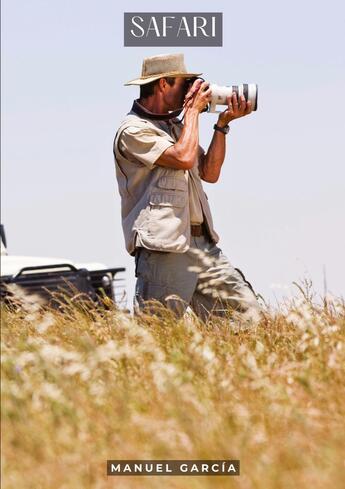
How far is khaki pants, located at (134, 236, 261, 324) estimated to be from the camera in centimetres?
579

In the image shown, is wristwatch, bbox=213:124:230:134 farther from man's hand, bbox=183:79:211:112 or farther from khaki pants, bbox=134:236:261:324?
khaki pants, bbox=134:236:261:324

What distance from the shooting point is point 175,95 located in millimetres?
6004

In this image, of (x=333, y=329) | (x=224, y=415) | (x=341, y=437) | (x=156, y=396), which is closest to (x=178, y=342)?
(x=333, y=329)

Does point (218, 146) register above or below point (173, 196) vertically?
above

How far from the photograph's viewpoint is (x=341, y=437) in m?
3.31

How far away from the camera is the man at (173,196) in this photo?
5.73 m

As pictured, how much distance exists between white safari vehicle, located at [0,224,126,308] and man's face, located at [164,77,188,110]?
5.78 m

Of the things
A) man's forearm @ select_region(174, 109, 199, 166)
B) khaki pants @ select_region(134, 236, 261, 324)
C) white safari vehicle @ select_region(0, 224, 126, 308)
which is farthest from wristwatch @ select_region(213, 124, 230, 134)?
A: white safari vehicle @ select_region(0, 224, 126, 308)

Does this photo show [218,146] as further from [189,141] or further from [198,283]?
[198,283]

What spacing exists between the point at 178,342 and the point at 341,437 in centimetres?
162

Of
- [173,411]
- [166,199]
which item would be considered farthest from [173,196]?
[173,411]

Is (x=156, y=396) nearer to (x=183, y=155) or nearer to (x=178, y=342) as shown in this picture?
(x=178, y=342)

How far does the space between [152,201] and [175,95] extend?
625mm

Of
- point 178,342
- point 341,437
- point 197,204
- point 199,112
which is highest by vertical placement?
point 199,112
